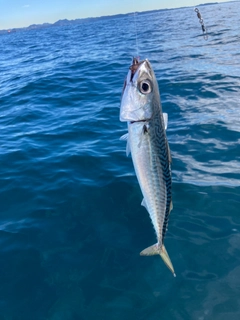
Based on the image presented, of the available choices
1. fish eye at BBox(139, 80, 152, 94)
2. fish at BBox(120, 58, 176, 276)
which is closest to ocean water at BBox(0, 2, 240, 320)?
fish at BBox(120, 58, 176, 276)

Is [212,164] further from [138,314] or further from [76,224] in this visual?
[138,314]

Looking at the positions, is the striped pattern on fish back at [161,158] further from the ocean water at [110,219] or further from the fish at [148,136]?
the ocean water at [110,219]

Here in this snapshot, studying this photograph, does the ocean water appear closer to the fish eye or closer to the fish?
the fish

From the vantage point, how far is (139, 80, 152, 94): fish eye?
3268 mm

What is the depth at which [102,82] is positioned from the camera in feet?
52.0

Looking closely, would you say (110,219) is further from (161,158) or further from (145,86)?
(145,86)

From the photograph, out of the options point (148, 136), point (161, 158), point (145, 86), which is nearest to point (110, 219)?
point (161, 158)

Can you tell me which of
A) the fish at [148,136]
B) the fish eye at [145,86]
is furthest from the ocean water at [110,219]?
the fish eye at [145,86]

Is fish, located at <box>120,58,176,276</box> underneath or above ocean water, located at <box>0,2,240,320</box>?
above

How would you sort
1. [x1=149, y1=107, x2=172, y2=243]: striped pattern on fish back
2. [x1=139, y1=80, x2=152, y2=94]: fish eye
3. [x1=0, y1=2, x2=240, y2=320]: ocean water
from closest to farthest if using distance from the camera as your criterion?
[x1=139, y1=80, x2=152, y2=94]: fish eye, [x1=149, y1=107, x2=172, y2=243]: striped pattern on fish back, [x1=0, y1=2, x2=240, y2=320]: ocean water

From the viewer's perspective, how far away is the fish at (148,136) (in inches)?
130

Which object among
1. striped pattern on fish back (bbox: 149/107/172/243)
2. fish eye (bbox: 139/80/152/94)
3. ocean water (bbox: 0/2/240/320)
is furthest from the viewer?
ocean water (bbox: 0/2/240/320)

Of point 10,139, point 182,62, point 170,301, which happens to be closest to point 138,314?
point 170,301

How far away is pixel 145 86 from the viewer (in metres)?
3.30
